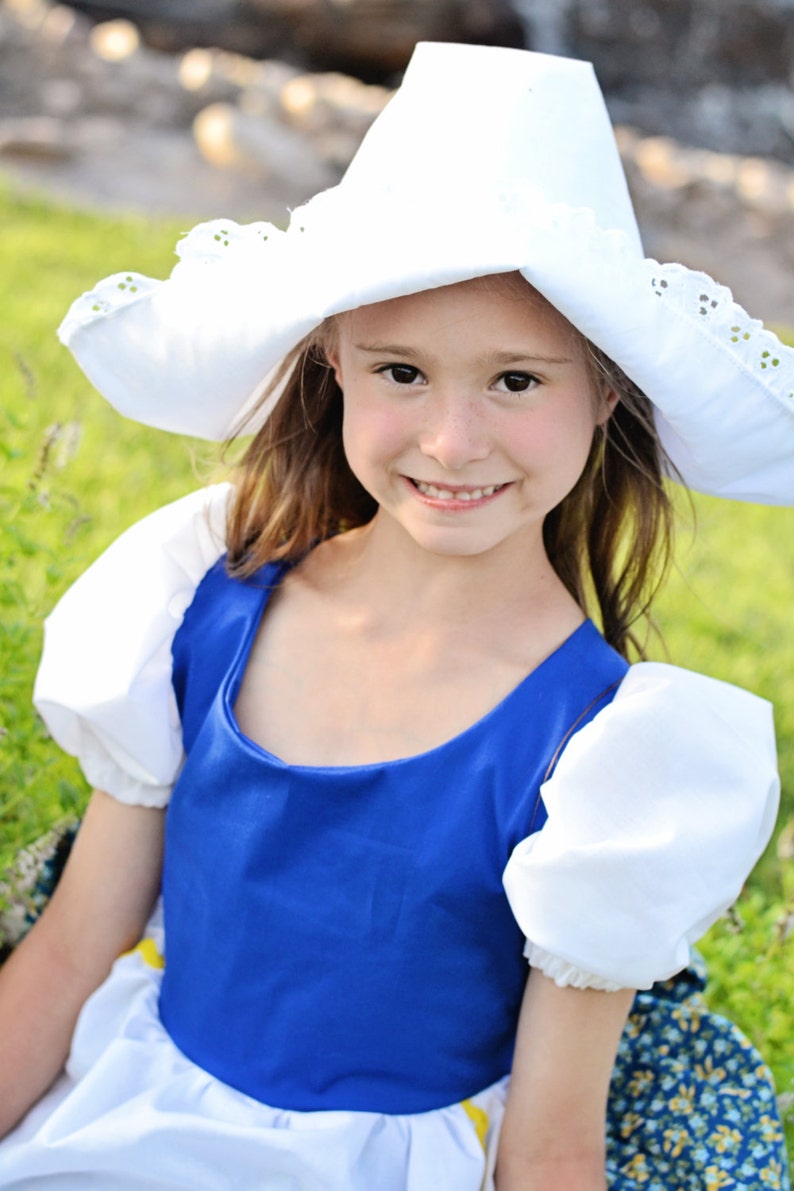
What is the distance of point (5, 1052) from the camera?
1.83 meters

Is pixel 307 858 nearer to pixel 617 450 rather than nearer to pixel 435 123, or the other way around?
pixel 617 450

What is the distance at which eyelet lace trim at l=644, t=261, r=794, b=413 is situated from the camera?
1.46 m

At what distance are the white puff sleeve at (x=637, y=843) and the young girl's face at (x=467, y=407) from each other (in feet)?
0.92

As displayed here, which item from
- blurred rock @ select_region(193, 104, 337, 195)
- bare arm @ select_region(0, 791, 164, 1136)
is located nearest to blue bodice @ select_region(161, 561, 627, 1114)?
bare arm @ select_region(0, 791, 164, 1136)

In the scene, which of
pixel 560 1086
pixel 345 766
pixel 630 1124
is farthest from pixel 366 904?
pixel 630 1124

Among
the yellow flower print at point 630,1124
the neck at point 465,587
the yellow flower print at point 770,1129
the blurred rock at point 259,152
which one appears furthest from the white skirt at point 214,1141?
the blurred rock at point 259,152

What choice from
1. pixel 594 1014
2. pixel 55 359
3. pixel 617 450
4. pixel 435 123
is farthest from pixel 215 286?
pixel 55 359

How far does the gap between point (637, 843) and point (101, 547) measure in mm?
1825

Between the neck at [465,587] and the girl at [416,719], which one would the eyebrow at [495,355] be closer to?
the girl at [416,719]

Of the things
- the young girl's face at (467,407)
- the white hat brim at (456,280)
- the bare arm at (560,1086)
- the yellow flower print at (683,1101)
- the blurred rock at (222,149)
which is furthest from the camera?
the blurred rock at (222,149)

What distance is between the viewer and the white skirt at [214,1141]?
165 cm

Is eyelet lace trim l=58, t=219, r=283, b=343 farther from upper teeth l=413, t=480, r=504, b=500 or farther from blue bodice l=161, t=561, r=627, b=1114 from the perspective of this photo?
blue bodice l=161, t=561, r=627, b=1114

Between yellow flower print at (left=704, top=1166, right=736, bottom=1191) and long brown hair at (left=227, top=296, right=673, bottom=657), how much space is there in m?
0.68

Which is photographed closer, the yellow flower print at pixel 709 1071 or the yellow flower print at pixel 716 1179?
the yellow flower print at pixel 716 1179
